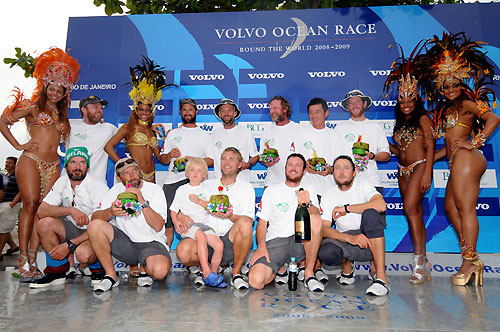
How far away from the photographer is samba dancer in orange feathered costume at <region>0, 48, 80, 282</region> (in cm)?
439

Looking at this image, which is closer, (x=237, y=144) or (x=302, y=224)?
(x=302, y=224)

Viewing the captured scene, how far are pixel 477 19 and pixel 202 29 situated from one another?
426 centimetres

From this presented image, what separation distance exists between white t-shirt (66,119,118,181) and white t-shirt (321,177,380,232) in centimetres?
324

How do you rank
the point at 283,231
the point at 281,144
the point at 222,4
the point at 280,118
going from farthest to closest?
the point at 222,4, the point at 280,118, the point at 281,144, the point at 283,231

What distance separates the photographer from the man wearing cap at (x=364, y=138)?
4684 mm

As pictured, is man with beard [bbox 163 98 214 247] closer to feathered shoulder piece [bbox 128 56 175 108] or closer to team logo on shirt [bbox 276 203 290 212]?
feathered shoulder piece [bbox 128 56 175 108]

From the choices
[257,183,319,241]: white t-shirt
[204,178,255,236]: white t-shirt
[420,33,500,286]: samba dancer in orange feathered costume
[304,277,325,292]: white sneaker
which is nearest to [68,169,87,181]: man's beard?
[204,178,255,236]: white t-shirt

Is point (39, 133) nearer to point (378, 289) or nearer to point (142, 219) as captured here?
point (142, 219)

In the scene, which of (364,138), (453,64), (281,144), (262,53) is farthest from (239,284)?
(262,53)

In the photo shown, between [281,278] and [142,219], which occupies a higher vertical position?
[142,219]

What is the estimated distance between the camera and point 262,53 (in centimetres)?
596

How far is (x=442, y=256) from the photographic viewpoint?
4938 millimetres

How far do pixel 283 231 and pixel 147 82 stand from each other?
304cm

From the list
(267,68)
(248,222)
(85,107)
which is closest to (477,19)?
(267,68)
